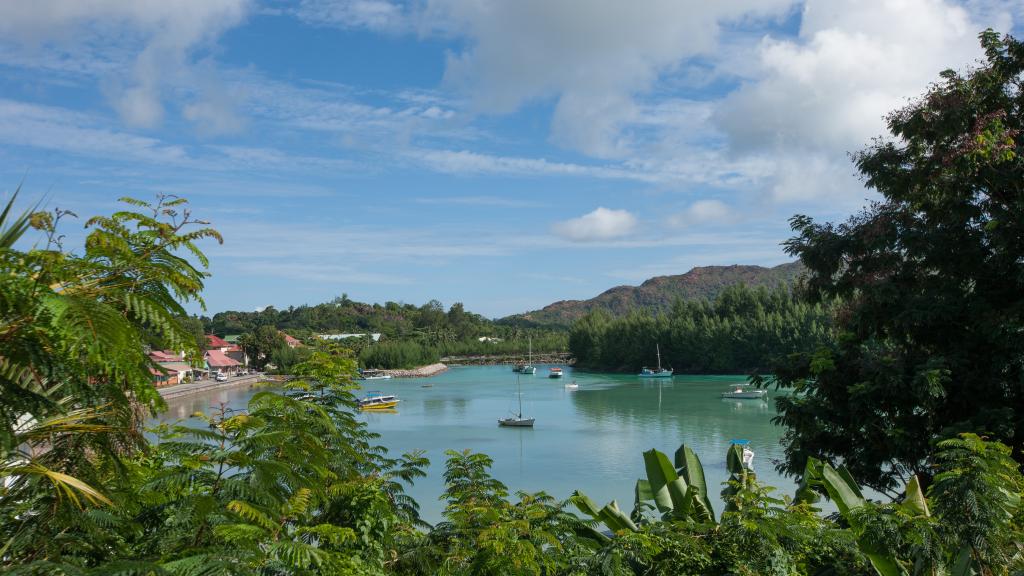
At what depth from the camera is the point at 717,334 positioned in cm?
5522

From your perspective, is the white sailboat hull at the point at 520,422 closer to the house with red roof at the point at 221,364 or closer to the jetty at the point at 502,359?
the house with red roof at the point at 221,364

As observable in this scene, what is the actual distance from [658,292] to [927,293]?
6679 inches

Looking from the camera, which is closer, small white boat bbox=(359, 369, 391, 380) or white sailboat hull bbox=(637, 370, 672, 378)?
white sailboat hull bbox=(637, 370, 672, 378)

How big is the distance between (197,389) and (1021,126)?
47689 mm

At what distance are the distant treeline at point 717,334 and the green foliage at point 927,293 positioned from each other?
136 feet

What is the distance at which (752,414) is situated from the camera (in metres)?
30.1

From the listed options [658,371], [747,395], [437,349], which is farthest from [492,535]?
[437,349]

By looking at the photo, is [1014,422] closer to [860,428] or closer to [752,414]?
[860,428]

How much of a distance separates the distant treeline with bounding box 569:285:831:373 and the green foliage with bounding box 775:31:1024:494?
41.6 metres

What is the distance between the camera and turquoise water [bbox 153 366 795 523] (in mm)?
17797

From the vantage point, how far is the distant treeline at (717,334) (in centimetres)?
5044

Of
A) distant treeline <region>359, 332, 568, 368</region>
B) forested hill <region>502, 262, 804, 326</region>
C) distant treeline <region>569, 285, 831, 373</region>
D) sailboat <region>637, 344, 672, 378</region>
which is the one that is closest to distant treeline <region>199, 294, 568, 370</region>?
distant treeline <region>359, 332, 568, 368</region>

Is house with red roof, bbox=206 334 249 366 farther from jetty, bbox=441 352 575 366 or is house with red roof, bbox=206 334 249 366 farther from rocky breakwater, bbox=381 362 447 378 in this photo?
jetty, bbox=441 352 575 366

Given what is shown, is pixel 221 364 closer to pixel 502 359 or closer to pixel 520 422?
pixel 502 359
